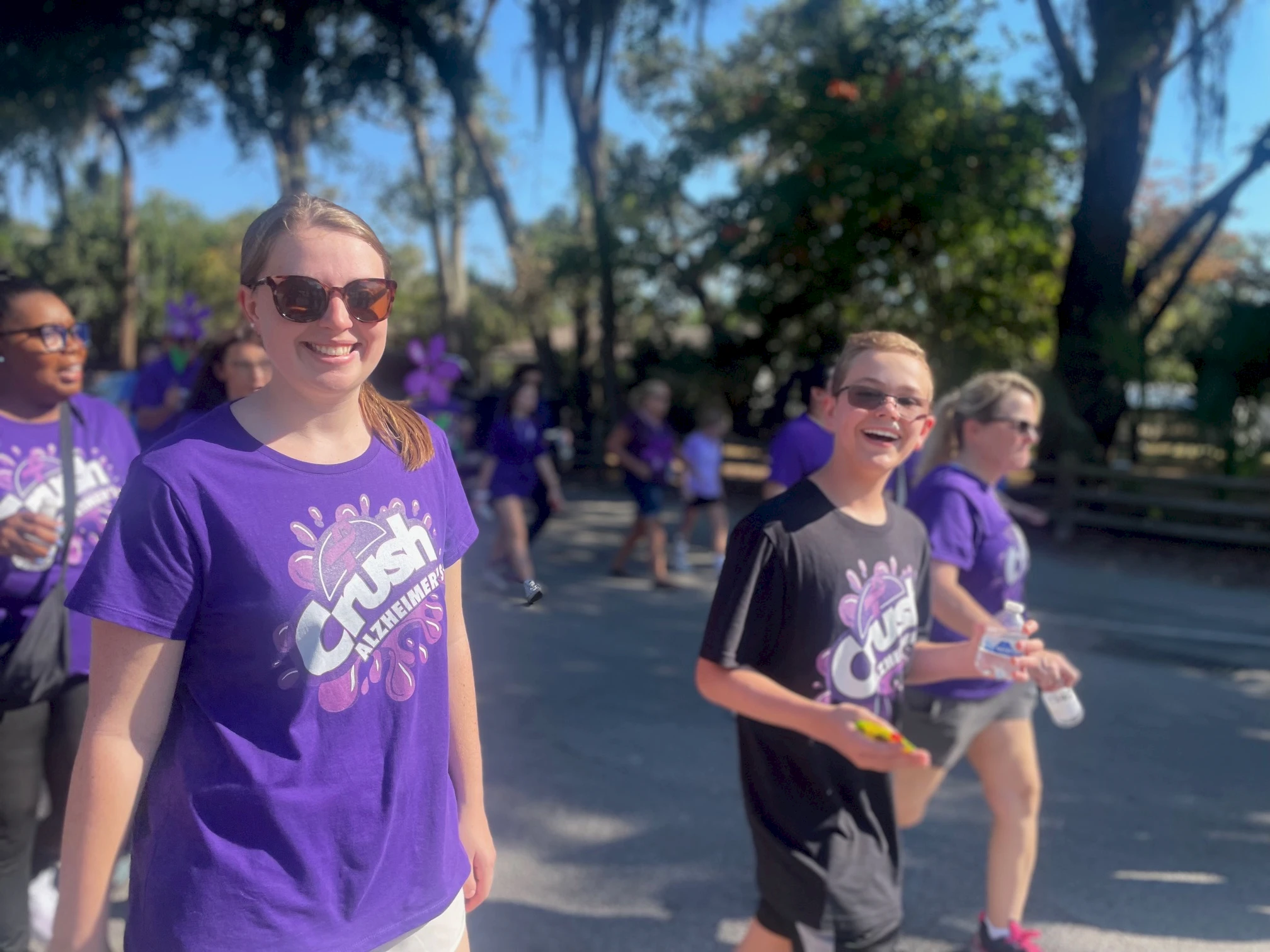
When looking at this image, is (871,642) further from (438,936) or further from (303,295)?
(303,295)

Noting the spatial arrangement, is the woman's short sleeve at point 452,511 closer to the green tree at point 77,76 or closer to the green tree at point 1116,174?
the green tree at point 1116,174

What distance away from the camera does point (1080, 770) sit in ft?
16.6

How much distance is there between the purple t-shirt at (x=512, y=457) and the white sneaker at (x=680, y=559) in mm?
2097

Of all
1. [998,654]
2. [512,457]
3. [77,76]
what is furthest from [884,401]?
[77,76]

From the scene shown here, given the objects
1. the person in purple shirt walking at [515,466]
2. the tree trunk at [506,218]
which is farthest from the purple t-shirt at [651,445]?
the tree trunk at [506,218]

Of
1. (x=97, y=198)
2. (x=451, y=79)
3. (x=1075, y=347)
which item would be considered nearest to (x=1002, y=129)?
(x=1075, y=347)

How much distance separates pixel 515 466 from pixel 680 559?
7.69 ft

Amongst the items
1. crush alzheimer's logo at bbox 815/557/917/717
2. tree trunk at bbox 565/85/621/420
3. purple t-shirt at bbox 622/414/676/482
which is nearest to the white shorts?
crush alzheimer's logo at bbox 815/557/917/717

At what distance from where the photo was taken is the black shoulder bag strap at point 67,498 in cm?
285

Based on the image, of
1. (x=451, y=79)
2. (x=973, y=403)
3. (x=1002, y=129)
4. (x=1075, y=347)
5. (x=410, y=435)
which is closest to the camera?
(x=410, y=435)

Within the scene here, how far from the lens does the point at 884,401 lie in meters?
2.44

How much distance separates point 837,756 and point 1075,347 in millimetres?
12317

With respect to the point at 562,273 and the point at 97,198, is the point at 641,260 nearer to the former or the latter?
the point at 562,273

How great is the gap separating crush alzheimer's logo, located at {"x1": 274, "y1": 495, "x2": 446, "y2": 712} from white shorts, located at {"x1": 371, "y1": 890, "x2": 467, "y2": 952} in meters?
0.38
